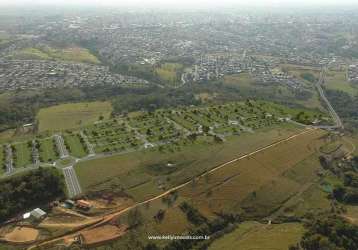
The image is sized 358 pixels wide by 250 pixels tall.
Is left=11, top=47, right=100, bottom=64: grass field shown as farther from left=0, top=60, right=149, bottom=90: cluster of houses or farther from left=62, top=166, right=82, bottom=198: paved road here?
left=62, top=166, right=82, bottom=198: paved road

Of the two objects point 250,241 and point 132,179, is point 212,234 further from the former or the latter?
point 132,179

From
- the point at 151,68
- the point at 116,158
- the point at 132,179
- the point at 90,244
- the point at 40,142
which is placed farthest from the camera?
the point at 151,68

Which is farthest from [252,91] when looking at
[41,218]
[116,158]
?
[41,218]

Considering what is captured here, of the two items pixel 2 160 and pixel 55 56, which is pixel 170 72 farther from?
pixel 2 160

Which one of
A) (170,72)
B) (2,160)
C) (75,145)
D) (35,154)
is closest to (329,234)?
(75,145)

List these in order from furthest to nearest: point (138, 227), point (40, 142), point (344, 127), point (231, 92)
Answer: point (231, 92) < point (344, 127) < point (40, 142) < point (138, 227)

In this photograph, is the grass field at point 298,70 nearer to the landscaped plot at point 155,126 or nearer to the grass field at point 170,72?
the grass field at point 170,72

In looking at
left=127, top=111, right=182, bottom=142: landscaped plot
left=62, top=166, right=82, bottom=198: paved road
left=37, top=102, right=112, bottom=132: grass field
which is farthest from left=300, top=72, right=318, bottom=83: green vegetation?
left=62, top=166, right=82, bottom=198: paved road

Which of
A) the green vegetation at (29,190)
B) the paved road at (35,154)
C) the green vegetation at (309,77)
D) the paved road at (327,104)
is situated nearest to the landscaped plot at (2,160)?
the paved road at (35,154)
